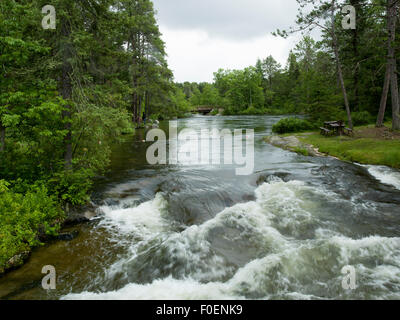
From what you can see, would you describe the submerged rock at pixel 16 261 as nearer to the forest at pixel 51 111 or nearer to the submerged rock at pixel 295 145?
the forest at pixel 51 111

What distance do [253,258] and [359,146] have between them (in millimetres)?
12666

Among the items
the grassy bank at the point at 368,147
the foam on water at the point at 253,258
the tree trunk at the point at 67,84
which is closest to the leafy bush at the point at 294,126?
the grassy bank at the point at 368,147

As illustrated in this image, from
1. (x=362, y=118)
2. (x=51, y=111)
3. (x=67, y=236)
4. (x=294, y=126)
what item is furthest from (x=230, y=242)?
(x=362, y=118)

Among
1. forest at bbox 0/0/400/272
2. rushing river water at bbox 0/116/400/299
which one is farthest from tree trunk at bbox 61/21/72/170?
rushing river water at bbox 0/116/400/299

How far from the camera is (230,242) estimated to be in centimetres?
621

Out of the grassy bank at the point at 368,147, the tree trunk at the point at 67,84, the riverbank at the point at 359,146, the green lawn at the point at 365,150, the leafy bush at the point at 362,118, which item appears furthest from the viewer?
the leafy bush at the point at 362,118

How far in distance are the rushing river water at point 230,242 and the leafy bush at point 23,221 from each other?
16.7 inches

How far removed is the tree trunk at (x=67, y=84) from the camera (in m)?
7.37

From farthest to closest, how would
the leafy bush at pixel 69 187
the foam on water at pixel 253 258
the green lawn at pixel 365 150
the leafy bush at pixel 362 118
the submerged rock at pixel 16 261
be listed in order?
the leafy bush at pixel 362 118, the green lawn at pixel 365 150, the leafy bush at pixel 69 187, the submerged rock at pixel 16 261, the foam on water at pixel 253 258

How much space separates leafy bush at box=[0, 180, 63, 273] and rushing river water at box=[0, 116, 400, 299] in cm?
42

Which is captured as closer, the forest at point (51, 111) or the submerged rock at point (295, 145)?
the forest at point (51, 111)

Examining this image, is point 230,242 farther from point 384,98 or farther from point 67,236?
point 384,98
